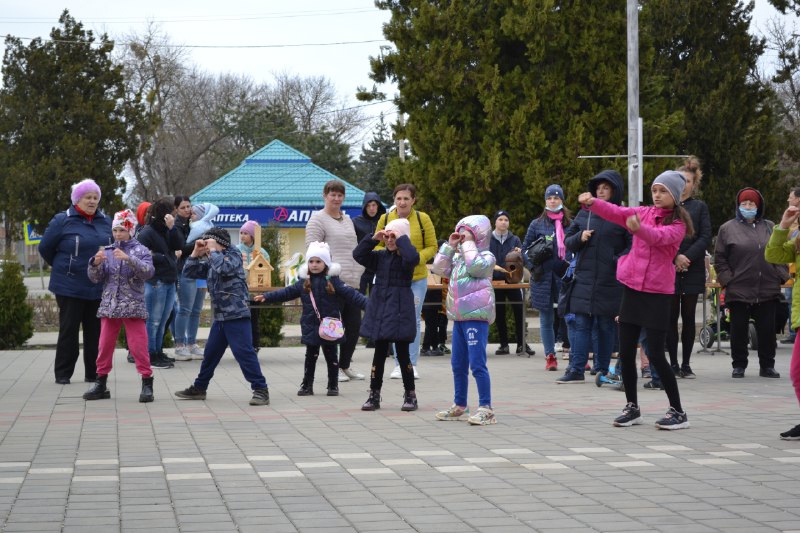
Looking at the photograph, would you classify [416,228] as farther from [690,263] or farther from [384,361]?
[690,263]

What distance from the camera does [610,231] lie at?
11.9m

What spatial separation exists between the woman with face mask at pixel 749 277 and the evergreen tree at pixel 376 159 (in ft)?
145

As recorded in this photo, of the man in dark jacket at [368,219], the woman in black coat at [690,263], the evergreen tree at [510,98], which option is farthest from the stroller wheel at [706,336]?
the evergreen tree at [510,98]

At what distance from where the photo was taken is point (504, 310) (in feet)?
54.2

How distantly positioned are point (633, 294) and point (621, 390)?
292 centimetres

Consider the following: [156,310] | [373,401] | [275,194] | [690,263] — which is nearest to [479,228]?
[373,401]

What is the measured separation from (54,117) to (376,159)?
60.0ft

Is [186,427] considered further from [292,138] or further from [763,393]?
[292,138]

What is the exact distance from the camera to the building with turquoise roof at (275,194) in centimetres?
4350

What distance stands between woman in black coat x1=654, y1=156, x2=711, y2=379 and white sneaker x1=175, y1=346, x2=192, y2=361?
6.33 meters

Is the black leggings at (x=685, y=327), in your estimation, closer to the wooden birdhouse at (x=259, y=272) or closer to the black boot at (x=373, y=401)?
the black boot at (x=373, y=401)

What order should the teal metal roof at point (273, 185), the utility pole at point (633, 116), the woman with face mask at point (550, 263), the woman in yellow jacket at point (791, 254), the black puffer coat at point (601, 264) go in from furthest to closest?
the teal metal roof at point (273, 185), the utility pole at point (633, 116), the woman with face mask at point (550, 263), the black puffer coat at point (601, 264), the woman in yellow jacket at point (791, 254)

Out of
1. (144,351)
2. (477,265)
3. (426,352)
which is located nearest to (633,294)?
(477,265)

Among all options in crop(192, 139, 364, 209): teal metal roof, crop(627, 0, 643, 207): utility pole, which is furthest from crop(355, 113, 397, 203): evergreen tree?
crop(627, 0, 643, 207): utility pole
